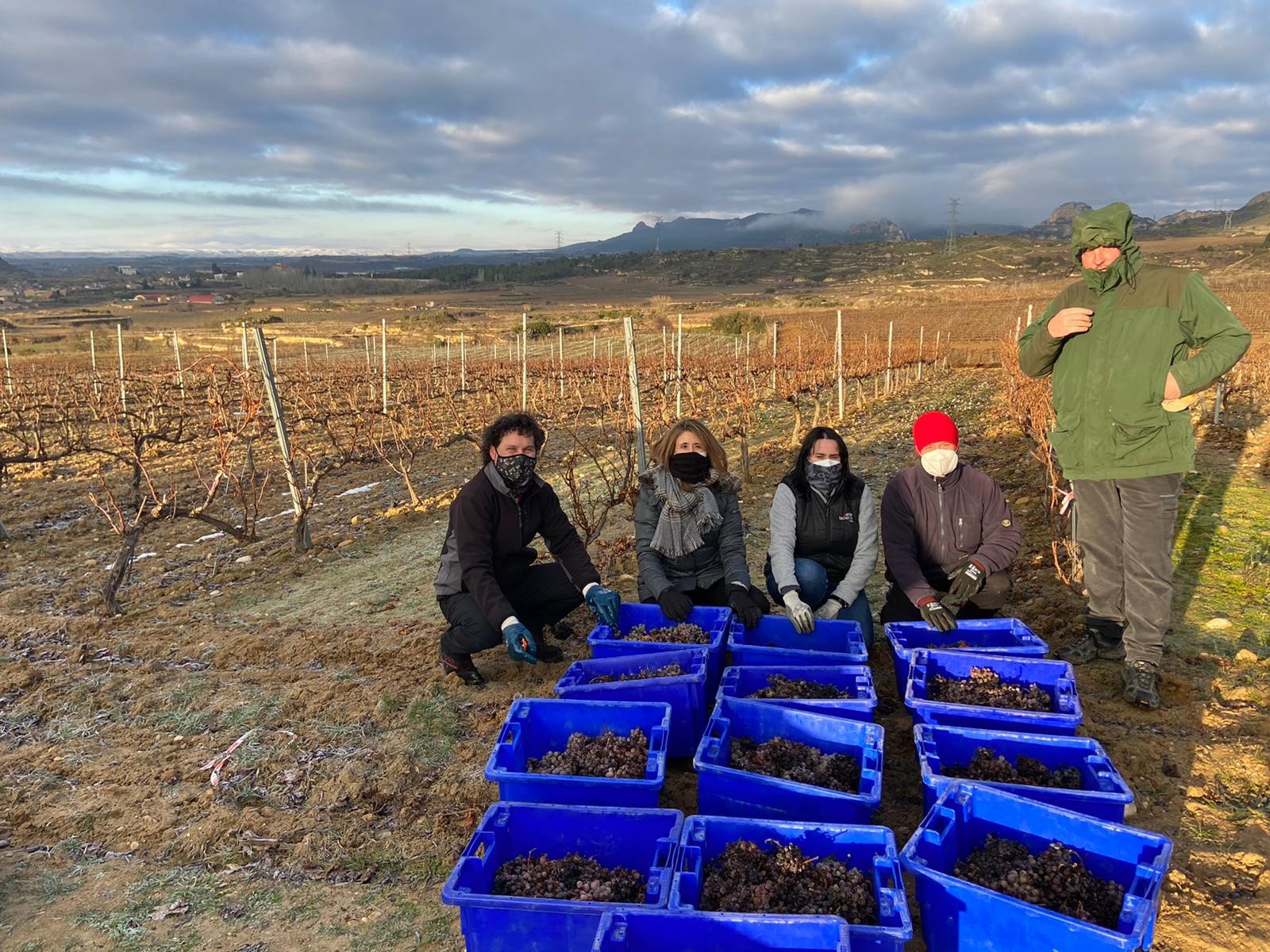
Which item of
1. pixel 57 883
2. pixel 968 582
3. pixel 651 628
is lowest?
pixel 57 883

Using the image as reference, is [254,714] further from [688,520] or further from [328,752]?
[688,520]

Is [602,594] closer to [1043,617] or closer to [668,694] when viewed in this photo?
[668,694]

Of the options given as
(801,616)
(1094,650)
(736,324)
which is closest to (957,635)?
(801,616)

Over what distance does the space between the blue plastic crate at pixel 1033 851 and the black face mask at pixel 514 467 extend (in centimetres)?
216

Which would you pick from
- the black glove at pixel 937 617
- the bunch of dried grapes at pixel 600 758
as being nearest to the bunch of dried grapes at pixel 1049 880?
the bunch of dried grapes at pixel 600 758

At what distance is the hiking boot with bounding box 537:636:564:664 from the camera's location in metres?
3.65

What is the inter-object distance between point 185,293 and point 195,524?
302 ft

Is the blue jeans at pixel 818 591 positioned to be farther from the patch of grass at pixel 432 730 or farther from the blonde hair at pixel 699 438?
the patch of grass at pixel 432 730

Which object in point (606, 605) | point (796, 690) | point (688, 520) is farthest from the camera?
point (688, 520)

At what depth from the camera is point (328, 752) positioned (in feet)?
9.58

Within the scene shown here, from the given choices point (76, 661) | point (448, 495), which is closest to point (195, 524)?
point (448, 495)

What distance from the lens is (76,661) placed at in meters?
3.92

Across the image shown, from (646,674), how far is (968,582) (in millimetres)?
1494

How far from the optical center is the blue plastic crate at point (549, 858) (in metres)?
1.60
